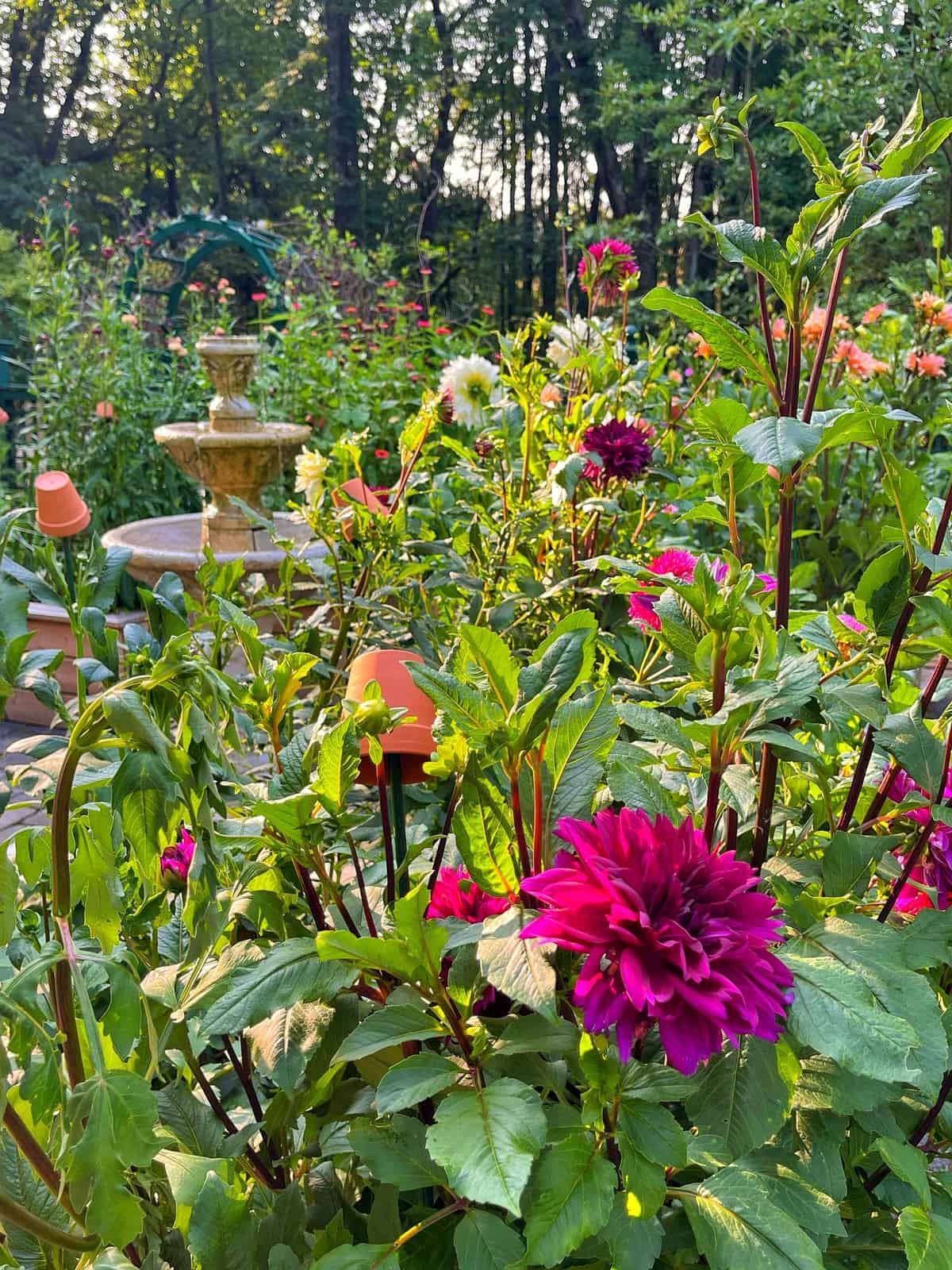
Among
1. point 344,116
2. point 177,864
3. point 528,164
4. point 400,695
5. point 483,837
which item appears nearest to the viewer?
point 483,837

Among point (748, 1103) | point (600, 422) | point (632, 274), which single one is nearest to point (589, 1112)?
point (748, 1103)

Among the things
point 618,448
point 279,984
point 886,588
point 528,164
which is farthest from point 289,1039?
point 528,164

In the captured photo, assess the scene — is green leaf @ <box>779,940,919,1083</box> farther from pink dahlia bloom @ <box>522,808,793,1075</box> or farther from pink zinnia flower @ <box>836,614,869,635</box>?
pink zinnia flower @ <box>836,614,869,635</box>

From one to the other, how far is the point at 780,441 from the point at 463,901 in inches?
13.4

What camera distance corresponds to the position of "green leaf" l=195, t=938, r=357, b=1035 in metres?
0.55

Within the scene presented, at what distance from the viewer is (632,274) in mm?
1888

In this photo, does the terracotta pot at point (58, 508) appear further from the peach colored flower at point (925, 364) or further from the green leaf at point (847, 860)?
the peach colored flower at point (925, 364)

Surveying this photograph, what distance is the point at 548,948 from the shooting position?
1.79 feet

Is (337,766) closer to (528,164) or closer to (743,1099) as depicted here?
(743,1099)

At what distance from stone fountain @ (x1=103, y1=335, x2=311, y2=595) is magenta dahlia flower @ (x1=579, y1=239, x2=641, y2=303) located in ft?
6.26

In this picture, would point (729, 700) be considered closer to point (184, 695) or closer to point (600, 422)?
point (184, 695)

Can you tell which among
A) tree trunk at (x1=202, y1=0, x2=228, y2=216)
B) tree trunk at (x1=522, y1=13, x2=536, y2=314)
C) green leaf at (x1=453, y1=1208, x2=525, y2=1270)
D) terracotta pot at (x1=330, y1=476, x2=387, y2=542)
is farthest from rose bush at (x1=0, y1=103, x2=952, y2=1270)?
tree trunk at (x1=202, y1=0, x2=228, y2=216)

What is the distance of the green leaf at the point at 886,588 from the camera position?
67 cm

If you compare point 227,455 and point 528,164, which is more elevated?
point 528,164
